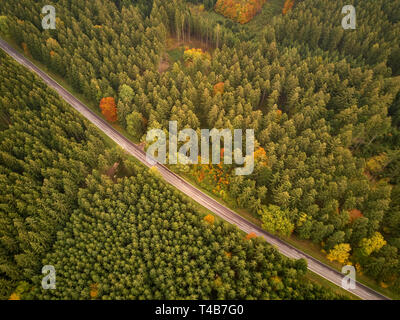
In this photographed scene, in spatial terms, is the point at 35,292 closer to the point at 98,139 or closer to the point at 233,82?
the point at 98,139

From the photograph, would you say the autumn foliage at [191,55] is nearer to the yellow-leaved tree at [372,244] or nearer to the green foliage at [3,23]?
the green foliage at [3,23]

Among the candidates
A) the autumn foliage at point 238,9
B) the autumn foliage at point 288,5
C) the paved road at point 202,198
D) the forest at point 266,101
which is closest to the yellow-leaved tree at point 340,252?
the forest at point 266,101

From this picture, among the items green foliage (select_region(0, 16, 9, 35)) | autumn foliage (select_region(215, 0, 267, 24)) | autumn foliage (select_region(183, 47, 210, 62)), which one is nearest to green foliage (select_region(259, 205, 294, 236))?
autumn foliage (select_region(183, 47, 210, 62))

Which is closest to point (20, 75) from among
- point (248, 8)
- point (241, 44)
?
point (241, 44)

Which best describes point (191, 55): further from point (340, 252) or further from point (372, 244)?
point (372, 244)

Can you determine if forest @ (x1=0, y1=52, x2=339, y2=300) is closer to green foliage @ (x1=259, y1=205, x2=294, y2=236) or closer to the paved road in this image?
green foliage @ (x1=259, y1=205, x2=294, y2=236)

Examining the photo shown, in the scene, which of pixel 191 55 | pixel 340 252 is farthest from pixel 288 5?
pixel 340 252
